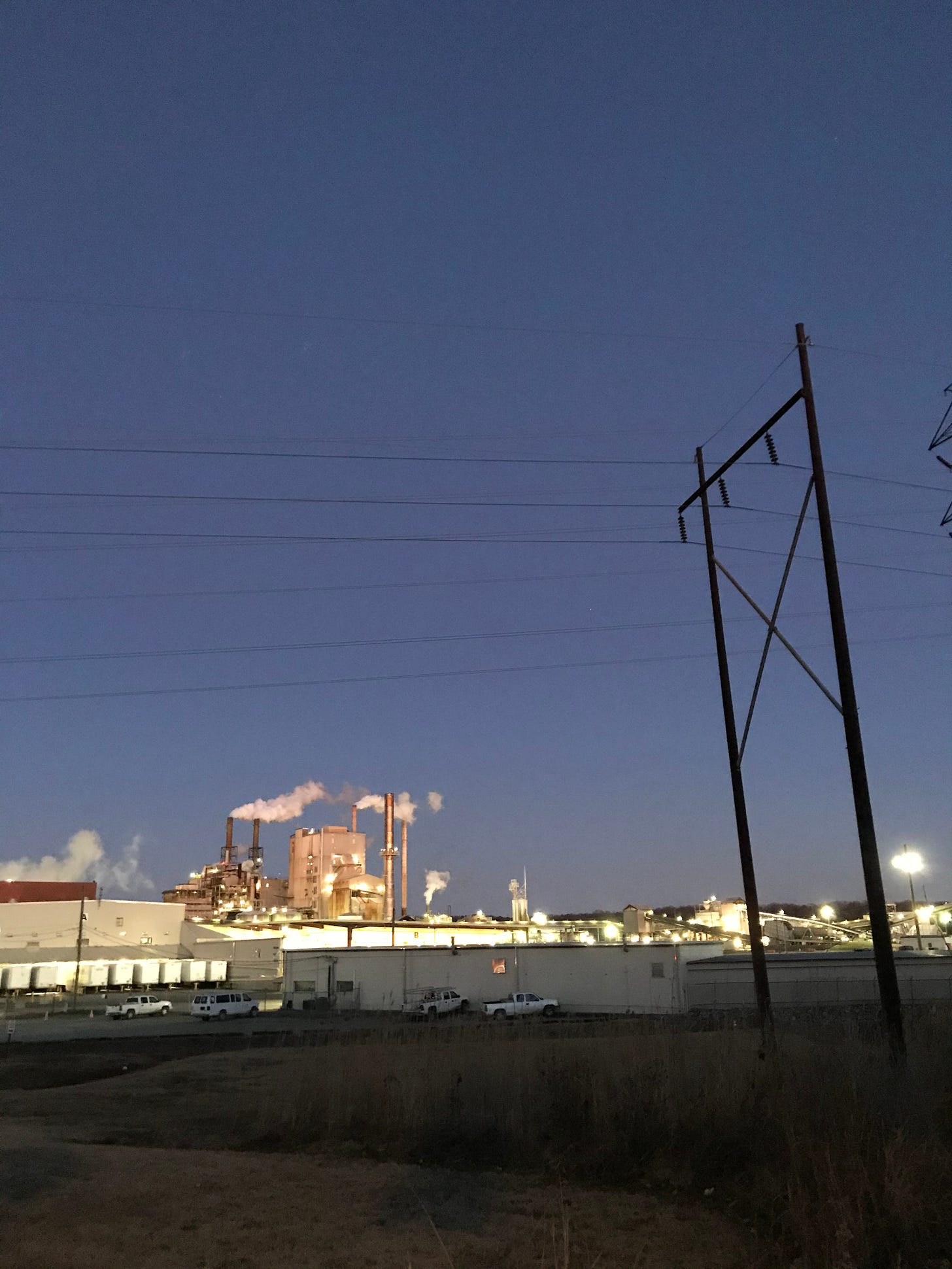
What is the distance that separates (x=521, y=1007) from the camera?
42.8m

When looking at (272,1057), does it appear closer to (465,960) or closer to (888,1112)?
(888,1112)

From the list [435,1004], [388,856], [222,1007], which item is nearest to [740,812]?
[435,1004]

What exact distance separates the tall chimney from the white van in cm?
4746

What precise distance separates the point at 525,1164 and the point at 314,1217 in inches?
117

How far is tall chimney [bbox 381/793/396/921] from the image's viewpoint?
98000mm

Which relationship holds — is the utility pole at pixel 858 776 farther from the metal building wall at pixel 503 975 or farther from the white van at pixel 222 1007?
the white van at pixel 222 1007

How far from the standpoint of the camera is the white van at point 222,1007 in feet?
151

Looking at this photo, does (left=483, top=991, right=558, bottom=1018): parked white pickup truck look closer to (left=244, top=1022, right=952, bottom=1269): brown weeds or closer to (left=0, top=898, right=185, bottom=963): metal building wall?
(left=244, top=1022, right=952, bottom=1269): brown weeds

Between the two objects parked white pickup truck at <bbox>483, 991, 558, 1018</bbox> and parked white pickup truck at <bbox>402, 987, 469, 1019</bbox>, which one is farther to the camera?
parked white pickup truck at <bbox>402, 987, 469, 1019</bbox>

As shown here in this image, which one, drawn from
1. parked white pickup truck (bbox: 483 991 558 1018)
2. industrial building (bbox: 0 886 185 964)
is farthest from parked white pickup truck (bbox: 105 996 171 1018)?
industrial building (bbox: 0 886 185 964)

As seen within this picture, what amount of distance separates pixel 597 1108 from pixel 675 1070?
115cm

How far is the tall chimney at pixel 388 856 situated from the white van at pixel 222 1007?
47.5m

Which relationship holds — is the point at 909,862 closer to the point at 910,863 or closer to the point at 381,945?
the point at 910,863

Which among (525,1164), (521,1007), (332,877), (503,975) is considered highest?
(332,877)
